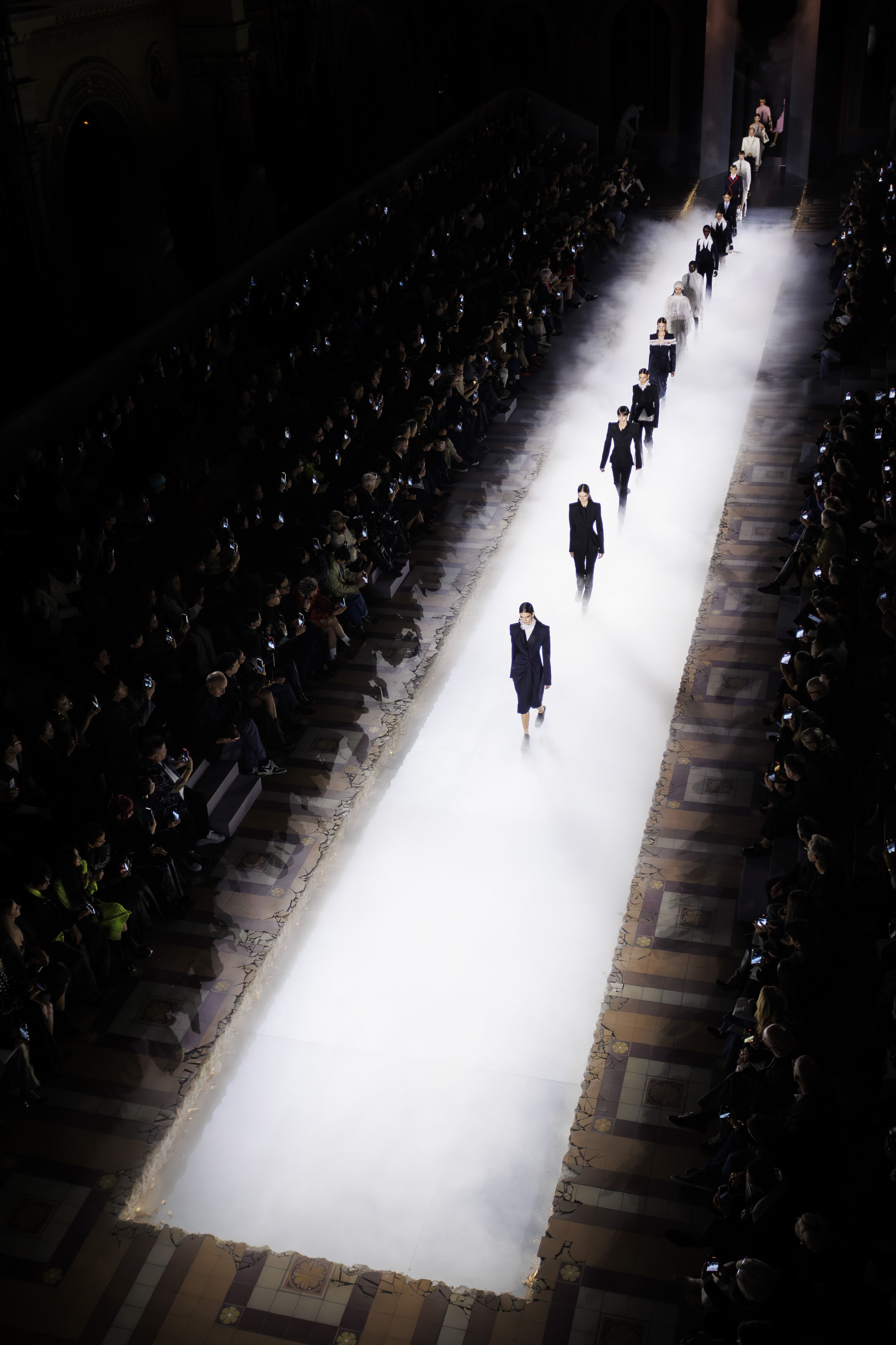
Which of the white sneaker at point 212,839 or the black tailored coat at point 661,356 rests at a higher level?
the black tailored coat at point 661,356

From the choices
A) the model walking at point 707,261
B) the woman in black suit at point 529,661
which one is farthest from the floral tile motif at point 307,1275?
the model walking at point 707,261

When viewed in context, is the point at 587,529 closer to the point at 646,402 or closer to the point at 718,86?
the point at 646,402

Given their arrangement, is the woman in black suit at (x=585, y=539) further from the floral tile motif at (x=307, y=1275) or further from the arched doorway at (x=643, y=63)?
the arched doorway at (x=643, y=63)

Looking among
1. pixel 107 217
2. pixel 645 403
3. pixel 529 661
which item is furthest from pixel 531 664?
pixel 107 217

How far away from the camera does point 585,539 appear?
41.1 feet

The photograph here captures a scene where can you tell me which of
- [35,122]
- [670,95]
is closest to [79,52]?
A: [35,122]

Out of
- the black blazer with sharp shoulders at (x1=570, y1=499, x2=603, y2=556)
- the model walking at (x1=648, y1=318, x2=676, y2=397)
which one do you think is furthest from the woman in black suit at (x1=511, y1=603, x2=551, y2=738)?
the model walking at (x1=648, y1=318, x2=676, y2=397)

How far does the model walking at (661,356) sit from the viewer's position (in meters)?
16.6

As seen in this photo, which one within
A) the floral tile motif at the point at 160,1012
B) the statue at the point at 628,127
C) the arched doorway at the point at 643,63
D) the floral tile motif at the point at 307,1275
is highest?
the arched doorway at the point at 643,63

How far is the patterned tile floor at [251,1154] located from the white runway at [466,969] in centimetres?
17

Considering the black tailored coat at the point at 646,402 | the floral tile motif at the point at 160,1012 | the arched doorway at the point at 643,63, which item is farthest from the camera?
the arched doorway at the point at 643,63

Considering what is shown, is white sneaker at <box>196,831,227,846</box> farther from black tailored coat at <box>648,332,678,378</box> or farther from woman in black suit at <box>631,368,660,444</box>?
black tailored coat at <box>648,332,678,378</box>

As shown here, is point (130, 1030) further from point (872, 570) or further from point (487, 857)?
point (872, 570)

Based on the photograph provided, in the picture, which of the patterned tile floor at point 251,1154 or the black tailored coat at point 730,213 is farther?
the black tailored coat at point 730,213
